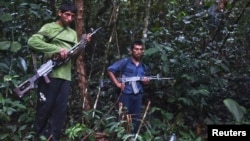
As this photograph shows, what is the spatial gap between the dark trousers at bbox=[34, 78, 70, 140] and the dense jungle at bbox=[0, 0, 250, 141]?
20 centimetres

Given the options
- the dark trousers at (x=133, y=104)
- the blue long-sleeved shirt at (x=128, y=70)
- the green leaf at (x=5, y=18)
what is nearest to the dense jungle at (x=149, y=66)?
the green leaf at (x=5, y=18)

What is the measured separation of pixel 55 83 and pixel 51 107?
0.95 feet

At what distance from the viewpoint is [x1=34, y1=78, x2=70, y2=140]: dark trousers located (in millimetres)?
4785

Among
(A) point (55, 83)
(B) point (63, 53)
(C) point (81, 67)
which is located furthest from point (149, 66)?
(B) point (63, 53)

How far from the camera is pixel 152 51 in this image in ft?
18.7

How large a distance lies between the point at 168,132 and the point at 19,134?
6.36 ft

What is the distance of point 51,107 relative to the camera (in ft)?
15.9

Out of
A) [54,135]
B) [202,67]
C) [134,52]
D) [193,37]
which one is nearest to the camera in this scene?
[54,135]

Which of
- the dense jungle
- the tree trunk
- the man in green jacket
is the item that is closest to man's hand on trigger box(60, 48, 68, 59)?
the man in green jacket

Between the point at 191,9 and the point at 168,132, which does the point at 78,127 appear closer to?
the point at 168,132

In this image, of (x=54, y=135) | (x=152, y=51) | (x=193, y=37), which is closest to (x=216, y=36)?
(x=193, y=37)

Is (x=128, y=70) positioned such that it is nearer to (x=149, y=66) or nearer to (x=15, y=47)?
(x=149, y=66)

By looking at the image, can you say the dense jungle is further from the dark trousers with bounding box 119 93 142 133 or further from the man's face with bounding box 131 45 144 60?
the man's face with bounding box 131 45 144 60

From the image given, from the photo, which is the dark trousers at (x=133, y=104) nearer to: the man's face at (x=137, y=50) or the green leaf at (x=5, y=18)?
the man's face at (x=137, y=50)
